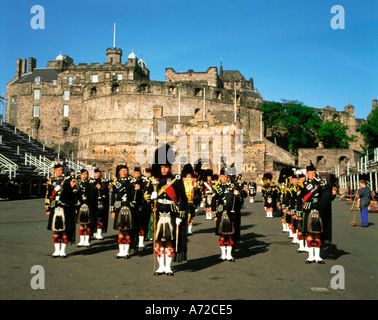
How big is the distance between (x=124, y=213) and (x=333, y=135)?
221 ft

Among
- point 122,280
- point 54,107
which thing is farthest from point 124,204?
point 54,107

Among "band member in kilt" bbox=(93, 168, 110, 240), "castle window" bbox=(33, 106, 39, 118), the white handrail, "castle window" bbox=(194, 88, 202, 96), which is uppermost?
"castle window" bbox=(194, 88, 202, 96)

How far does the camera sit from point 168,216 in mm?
7648

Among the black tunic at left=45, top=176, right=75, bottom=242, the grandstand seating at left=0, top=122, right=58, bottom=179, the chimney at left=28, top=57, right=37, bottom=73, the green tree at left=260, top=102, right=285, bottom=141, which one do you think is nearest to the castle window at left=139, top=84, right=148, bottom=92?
the green tree at left=260, top=102, right=285, bottom=141

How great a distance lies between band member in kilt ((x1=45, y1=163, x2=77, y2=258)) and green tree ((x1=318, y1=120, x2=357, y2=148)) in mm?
65657

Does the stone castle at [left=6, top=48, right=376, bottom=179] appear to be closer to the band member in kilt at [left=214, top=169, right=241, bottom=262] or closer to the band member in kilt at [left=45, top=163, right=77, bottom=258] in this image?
the band member in kilt at [left=214, top=169, right=241, bottom=262]

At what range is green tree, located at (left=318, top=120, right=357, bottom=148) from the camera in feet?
228

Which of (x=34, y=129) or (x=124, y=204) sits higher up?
(x=34, y=129)

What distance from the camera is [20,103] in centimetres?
7562

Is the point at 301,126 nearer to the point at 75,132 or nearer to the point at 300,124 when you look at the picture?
the point at 300,124

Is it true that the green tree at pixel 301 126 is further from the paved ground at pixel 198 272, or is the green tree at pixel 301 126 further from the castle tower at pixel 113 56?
the paved ground at pixel 198 272
